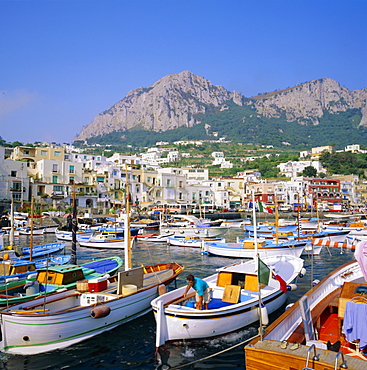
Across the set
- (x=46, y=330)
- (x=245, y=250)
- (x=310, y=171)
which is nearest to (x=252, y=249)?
(x=245, y=250)

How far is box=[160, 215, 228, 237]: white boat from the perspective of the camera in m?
42.8

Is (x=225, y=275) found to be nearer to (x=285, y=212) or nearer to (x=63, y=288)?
(x=63, y=288)

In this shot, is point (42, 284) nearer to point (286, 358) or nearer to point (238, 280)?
point (238, 280)

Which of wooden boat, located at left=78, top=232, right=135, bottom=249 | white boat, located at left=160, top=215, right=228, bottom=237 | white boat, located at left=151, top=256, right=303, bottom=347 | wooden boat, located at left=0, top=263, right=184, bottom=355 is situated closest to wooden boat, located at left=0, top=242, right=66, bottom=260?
wooden boat, located at left=78, top=232, right=135, bottom=249

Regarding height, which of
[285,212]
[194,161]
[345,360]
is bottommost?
[285,212]

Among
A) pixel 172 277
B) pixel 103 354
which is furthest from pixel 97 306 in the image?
pixel 172 277

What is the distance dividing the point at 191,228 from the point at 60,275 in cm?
3156

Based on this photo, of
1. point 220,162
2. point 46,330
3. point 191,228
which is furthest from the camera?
point 220,162

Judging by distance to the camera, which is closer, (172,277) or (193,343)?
(193,343)

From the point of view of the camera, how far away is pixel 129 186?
71125mm

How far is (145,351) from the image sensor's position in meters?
10.6

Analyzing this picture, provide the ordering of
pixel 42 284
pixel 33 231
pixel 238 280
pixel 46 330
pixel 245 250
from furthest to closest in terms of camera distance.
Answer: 1. pixel 33 231
2. pixel 245 250
3. pixel 42 284
4. pixel 238 280
5. pixel 46 330

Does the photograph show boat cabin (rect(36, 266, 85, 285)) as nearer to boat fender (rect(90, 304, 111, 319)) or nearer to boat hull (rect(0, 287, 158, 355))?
boat hull (rect(0, 287, 158, 355))

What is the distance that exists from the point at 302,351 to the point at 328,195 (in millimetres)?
94496
